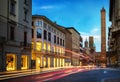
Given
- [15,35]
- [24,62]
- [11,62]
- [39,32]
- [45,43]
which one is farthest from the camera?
[45,43]

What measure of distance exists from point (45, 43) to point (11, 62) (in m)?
32.7

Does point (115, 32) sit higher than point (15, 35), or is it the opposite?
point (115, 32)

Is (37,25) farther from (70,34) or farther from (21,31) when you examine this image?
(70,34)

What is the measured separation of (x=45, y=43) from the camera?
73.1m

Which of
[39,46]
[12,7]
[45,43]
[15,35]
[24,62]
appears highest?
[12,7]

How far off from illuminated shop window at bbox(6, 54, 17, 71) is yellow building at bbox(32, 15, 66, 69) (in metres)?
16.8

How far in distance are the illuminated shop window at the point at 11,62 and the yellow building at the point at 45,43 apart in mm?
16799

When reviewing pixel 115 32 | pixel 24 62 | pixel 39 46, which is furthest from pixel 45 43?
pixel 115 32

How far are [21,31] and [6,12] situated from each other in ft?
20.5

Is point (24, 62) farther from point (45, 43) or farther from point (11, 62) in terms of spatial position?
point (45, 43)

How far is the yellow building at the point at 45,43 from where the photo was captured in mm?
68062

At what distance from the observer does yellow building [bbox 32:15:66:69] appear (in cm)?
6806

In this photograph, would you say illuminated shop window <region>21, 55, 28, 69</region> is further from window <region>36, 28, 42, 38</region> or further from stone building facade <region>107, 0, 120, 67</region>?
window <region>36, 28, 42, 38</region>

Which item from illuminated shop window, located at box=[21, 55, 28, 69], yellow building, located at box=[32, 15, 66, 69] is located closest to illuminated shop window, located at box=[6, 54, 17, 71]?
illuminated shop window, located at box=[21, 55, 28, 69]
